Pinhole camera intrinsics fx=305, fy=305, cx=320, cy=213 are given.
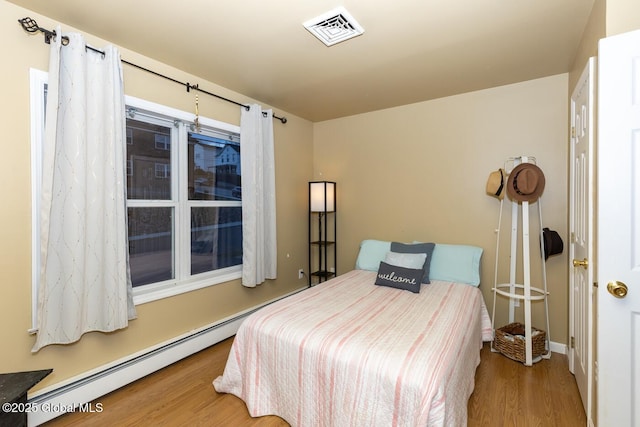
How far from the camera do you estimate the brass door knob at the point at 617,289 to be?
1288mm

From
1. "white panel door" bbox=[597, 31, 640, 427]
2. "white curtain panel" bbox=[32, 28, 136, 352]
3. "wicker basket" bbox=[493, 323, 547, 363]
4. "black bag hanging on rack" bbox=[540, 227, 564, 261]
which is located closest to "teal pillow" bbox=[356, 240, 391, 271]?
"wicker basket" bbox=[493, 323, 547, 363]

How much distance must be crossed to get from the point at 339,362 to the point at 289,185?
8.18 feet

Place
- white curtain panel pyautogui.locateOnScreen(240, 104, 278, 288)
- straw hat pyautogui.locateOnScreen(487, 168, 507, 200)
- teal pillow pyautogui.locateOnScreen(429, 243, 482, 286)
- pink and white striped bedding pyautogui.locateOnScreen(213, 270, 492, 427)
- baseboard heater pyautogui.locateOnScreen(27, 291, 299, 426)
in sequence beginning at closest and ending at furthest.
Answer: pink and white striped bedding pyautogui.locateOnScreen(213, 270, 492, 427) → baseboard heater pyautogui.locateOnScreen(27, 291, 299, 426) → straw hat pyautogui.locateOnScreen(487, 168, 507, 200) → teal pillow pyautogui.locateOnScreen(429, 243, 482, 286) → white curtain panel pyautogui.locateOnScreen(240, 104, 278, 288)

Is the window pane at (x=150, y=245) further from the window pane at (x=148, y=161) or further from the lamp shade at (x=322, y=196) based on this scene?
the lamp shade at (x=322, y=196)

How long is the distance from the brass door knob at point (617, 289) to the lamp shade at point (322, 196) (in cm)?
267

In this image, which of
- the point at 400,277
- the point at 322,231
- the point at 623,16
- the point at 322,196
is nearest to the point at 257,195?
the point at 322,196

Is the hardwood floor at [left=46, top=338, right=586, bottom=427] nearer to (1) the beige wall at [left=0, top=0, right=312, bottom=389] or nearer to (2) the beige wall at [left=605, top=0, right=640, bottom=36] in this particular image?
(1) the beige wall at [left=0, top=0, right=312, bottom=389]

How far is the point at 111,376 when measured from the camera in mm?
2100

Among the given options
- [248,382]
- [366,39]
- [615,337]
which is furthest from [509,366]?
[366,39]

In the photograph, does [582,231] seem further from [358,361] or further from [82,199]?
[82,199]

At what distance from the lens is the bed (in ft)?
4.63

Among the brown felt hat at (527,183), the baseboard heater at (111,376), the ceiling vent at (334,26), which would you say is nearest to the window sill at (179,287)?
the baseboard heater at (111,376)

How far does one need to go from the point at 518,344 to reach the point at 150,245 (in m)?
3.13

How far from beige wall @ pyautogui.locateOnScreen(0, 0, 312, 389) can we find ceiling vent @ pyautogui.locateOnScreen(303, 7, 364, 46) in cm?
129
